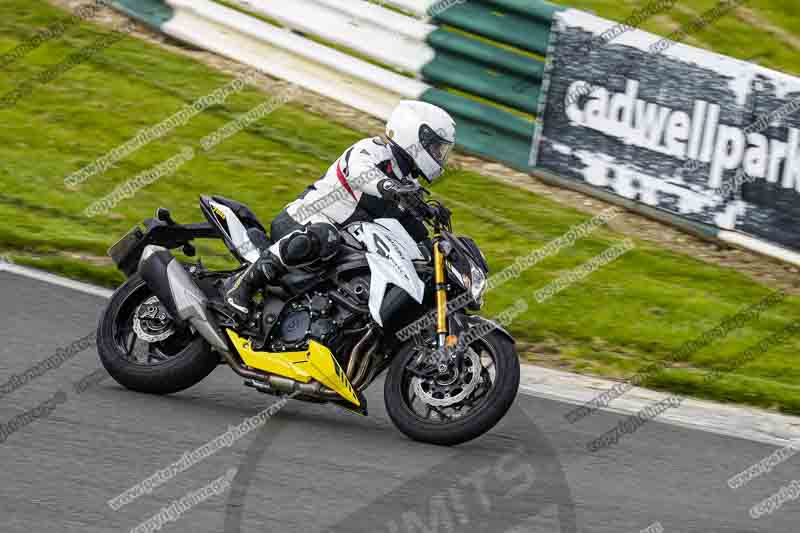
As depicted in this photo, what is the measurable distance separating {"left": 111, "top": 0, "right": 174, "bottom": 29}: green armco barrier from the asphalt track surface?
7309 mm

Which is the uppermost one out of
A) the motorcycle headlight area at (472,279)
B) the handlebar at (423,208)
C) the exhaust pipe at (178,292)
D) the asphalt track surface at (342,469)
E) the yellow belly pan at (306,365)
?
the handlebar at (423,208)

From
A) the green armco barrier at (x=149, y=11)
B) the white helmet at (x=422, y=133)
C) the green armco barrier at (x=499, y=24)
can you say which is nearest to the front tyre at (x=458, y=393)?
the white helmet at (x=422, y=133)

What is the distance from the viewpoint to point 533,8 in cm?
1194

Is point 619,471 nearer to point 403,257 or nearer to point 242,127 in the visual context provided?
point 403,257

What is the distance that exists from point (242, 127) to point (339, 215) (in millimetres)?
5820

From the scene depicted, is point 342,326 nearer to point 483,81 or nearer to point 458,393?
point 458,393

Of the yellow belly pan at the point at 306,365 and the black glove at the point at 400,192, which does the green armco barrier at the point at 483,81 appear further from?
the yellow belly pan at the point at 306,365

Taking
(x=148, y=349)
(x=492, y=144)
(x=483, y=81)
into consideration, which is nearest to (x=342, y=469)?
(x=148, y=349)

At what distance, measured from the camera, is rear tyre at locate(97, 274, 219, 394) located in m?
7.15

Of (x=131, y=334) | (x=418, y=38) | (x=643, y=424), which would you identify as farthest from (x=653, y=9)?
(x=131, y=334)

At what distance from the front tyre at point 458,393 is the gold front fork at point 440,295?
18 centimetres

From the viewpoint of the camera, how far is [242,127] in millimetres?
12641

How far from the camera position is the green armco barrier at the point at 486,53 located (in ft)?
39.2

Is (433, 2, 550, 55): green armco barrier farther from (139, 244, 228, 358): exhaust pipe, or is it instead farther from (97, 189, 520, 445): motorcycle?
(139, 244, 228, 358): exhaust pipe
